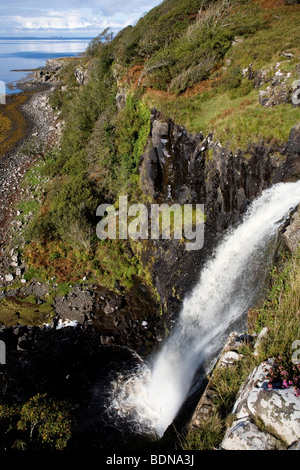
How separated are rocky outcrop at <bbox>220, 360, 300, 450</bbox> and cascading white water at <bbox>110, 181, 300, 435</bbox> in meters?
5.26

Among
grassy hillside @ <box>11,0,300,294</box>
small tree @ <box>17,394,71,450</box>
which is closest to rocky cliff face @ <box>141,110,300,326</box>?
grassy hillside @ <box>11,0,300,294</box>

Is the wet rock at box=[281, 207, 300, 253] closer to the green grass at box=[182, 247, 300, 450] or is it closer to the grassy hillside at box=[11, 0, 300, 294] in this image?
the green grass at box=[182, 247, 300, 450]

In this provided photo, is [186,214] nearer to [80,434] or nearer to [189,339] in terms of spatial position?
[189,339]

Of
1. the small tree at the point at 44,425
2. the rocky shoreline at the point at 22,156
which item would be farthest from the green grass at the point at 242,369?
the rocky shoreline at the point at 22,156

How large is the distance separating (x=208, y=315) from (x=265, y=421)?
815 centimetres

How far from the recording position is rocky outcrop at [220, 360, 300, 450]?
4582 mm

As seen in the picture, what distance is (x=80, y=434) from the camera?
35.2 ft

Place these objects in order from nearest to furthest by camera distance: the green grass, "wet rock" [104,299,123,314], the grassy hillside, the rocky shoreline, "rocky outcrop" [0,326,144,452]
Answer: the green grass, "rocky outcrop" [0,326,144,452], the grassy hillside, "wet rock" [104,299,123,314], the rocky shoreline

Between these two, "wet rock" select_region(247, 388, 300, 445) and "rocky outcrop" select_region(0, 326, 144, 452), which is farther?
"rocky outcrop" select_region(0, 326, 144, 452)

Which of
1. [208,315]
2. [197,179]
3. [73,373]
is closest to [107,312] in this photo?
[73,373]

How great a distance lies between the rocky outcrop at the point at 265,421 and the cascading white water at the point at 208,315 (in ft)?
17.3

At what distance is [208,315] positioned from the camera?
1293 centimetres

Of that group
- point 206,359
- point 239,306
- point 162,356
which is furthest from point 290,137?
point 162,356

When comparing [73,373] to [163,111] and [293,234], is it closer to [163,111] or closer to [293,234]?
[293,234]
